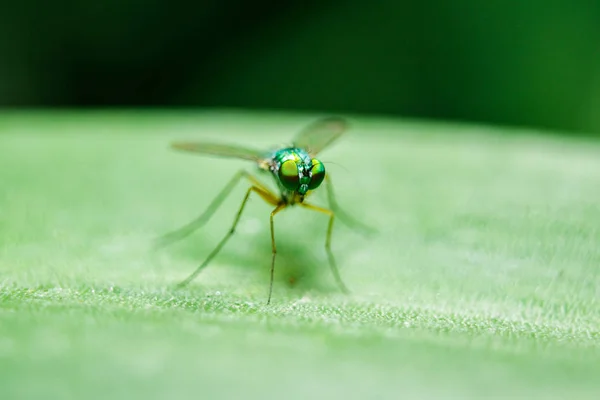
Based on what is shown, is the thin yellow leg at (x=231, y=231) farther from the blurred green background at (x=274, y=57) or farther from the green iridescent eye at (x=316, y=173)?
the blurred green background at (x=274, y=57)

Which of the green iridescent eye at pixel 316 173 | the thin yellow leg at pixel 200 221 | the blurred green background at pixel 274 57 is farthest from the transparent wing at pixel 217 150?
the blurred green background at pixel 274 57

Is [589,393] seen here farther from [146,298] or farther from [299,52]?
[299,52]

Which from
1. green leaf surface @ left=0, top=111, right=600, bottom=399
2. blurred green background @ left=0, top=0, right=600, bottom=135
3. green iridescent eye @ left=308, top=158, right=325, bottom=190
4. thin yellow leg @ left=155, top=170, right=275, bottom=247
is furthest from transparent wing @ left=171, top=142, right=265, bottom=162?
blurred green background @ left=0, top=0, right=600, bottom=135

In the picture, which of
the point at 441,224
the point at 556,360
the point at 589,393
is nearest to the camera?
the point at 589,393

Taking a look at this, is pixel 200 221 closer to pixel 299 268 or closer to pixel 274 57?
pixel 299 268

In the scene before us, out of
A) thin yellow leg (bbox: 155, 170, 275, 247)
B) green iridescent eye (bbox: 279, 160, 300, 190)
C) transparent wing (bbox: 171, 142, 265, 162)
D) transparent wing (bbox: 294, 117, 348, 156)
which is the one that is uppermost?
transparent wing (bbox: 294, 117, 348, 156)

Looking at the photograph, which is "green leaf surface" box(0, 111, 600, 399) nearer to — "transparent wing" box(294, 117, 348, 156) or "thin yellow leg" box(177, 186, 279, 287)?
"thin yellow leg" box(177, 186, 279, 287)

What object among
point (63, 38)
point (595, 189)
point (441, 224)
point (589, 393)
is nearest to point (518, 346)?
point (589, 393)
